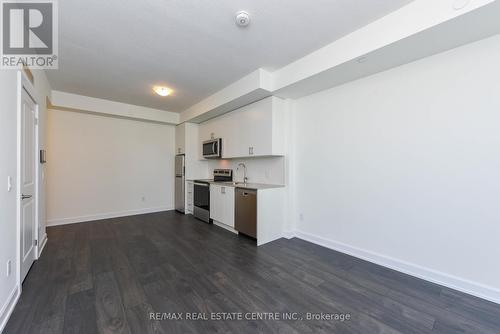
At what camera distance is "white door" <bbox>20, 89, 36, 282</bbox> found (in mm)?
2231

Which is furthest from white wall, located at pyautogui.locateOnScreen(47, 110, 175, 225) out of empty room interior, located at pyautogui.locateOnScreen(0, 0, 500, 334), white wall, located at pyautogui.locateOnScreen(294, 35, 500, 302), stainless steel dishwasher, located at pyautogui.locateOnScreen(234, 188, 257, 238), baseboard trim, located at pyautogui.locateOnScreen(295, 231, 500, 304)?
baseboard trim, located at pyautogui.locateOnScreen(295, 231, 500, 304)

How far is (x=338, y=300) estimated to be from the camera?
198cm

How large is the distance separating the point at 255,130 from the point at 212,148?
144 cm

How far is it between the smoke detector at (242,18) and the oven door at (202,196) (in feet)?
10.6

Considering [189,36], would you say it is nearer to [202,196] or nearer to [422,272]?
[202,196]

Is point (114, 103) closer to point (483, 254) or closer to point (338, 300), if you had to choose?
point (338, 300)

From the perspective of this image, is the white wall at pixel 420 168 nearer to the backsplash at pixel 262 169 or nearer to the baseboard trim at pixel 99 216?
the backsplash at pixel 262 169

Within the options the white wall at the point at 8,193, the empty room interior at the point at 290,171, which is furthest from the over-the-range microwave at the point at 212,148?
the white wall at the point at 8,193

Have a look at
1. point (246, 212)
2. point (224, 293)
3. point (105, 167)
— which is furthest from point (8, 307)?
point (105, 167)

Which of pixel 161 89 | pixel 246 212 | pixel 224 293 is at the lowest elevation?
pixel 224 293

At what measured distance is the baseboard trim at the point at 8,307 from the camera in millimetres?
1609

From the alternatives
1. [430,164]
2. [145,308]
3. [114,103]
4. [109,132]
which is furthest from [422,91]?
[109,132]

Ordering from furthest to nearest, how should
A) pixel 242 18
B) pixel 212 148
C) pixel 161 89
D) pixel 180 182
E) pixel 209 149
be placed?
pixel 180 182 < pixel 209 149 < pixel 212 148 < pixel 161 89 < pixel 242 18

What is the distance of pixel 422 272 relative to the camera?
2.35 metres
